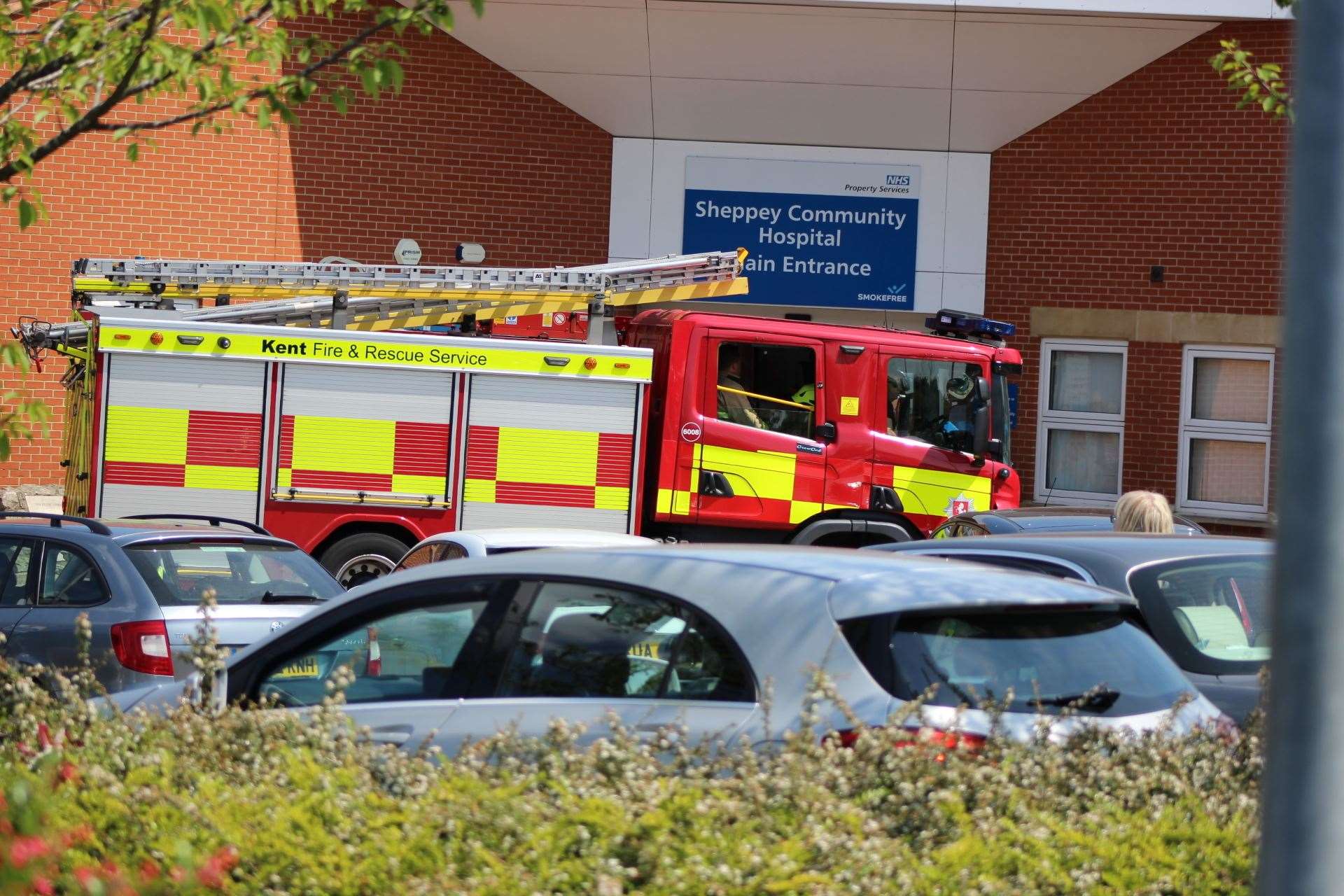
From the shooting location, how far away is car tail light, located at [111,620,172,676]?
23.5ft

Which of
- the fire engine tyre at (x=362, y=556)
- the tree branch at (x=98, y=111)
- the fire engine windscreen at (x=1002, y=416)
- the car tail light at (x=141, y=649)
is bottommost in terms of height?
the car tail light at (x=141, y=649)

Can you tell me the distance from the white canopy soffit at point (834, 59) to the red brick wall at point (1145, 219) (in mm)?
306

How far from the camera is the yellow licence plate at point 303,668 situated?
4777mm

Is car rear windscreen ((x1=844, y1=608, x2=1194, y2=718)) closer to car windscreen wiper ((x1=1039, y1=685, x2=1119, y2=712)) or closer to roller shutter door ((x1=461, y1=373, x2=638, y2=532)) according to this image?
car windscreen wiper ((x1=1039, y1=685, x2=1119, y2=712))

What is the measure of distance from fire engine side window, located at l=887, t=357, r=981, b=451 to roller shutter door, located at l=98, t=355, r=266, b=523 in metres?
5.02

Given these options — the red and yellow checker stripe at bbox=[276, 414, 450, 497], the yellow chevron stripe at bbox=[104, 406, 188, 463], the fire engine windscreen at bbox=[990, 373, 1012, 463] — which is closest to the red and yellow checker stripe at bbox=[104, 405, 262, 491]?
the yellow chevron stripe at bbox=[104, 406, 188, 463]

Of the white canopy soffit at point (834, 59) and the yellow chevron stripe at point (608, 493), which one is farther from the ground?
the white canopy soffit at point (834, 59)

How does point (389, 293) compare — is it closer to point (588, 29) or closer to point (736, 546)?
point (588, 29)

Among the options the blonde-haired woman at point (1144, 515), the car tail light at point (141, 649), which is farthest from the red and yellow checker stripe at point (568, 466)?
the blonde-haired woman at point (1144, 515)

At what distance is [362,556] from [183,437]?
164 centimetres

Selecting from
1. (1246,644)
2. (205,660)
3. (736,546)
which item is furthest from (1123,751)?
(205,660)

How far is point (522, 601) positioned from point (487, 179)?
12733 mm

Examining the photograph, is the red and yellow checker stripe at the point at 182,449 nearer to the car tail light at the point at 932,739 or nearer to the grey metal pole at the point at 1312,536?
the car tail light at the point at 932,739

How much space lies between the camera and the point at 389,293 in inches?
473
